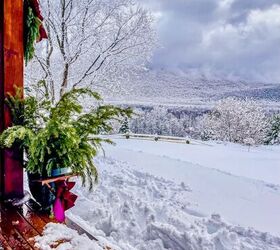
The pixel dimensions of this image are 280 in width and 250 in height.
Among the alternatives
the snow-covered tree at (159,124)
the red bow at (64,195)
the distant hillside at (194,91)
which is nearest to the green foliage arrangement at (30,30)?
the red bow at (64,195)

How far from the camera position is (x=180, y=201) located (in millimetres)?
5426

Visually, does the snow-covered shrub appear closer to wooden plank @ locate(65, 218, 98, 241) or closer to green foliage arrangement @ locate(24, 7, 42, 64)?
green foliage arrangement @ locate(24, 7, 42, 64)

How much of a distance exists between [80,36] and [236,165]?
608 centimetres

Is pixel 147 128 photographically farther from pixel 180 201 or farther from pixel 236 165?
pixel 180 201

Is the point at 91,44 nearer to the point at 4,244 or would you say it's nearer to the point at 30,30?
the point at 30,30

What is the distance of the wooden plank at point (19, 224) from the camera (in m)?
2.33

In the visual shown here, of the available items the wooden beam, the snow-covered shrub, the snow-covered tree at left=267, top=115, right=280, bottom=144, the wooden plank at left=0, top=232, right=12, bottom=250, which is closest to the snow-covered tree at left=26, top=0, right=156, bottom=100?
the wooden beam

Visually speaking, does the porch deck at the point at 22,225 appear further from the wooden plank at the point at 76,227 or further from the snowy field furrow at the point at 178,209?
the snowy field furrow at the point at 178,209

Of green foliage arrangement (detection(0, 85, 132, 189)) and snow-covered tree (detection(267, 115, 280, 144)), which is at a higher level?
green foliage arrangement (detection(0, 85, 132, 189))

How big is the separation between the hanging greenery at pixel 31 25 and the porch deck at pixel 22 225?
1.35 meters

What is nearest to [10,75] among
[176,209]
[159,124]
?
[176,209]

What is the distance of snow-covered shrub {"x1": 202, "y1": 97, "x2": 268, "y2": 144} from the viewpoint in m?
32.1

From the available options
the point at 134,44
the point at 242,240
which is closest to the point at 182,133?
the point at 134,44

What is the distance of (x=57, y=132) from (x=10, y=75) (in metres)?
0.78
